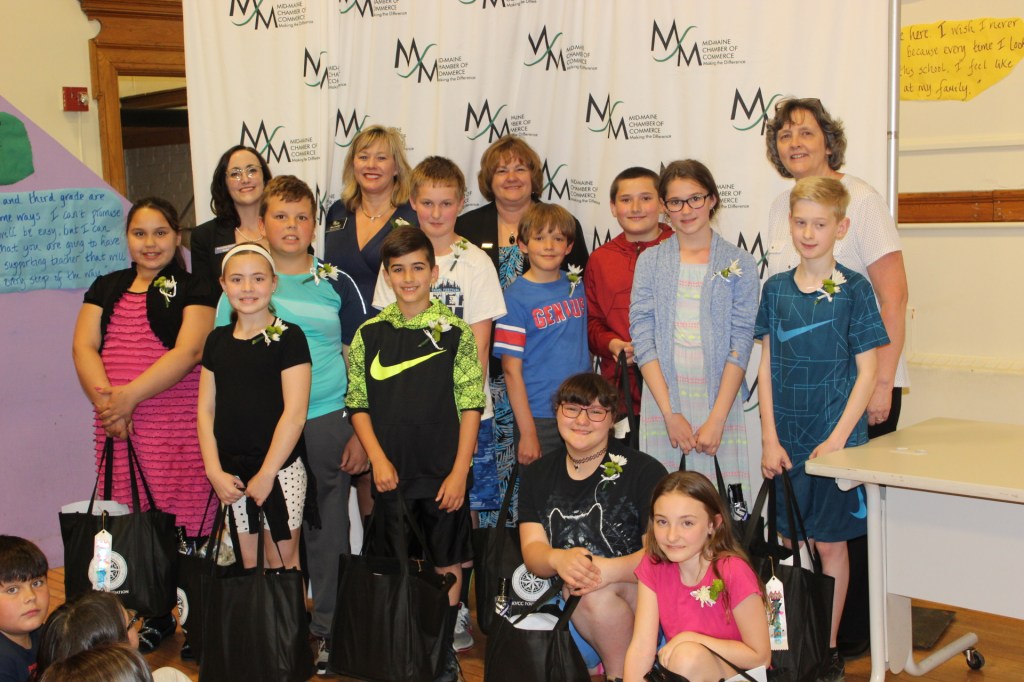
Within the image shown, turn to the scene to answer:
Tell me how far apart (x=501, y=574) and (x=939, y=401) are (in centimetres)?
280

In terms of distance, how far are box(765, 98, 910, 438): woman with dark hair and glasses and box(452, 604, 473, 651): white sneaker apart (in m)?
1.40

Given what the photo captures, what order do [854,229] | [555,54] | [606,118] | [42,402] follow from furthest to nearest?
[42,402] < [555,54] < [606,118] < [854,229]

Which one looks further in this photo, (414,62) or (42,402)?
(42,402)

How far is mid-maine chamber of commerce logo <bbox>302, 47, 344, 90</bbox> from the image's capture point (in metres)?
4.20

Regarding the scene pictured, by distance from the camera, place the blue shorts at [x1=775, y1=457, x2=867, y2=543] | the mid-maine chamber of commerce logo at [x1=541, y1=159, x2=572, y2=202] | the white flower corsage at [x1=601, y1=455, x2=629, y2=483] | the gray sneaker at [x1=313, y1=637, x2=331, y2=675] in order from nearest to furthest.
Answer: the white flower corsage at [x1=601, y1=455, x2=629, y2=483] < the blue shorts at [x1=775, y1=457, x2=867, y2=543] < the gray sneaker at [x1=313, y1=637, x2=331, y2=675] < the mid-maine chamber of commerce logo at [x1=541, y1=159, x2=572, y2=202]

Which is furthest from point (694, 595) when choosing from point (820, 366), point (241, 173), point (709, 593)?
point (241, 173)

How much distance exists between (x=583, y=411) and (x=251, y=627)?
110 centimetres

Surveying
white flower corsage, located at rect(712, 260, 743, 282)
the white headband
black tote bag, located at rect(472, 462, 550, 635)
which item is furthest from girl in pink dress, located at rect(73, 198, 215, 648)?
white flower corsage, located at rect(712, 260, 743, 282)

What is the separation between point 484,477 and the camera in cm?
339

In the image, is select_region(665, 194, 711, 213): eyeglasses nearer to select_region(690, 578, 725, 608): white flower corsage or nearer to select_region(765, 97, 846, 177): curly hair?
select_region(765, 97, 846, 177): curly hair

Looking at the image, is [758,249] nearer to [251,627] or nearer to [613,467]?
[613,467]

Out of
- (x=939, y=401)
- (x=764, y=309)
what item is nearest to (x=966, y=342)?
(x=939, y=401)

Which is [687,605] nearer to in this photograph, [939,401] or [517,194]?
[517,194]

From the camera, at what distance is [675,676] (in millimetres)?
2225
